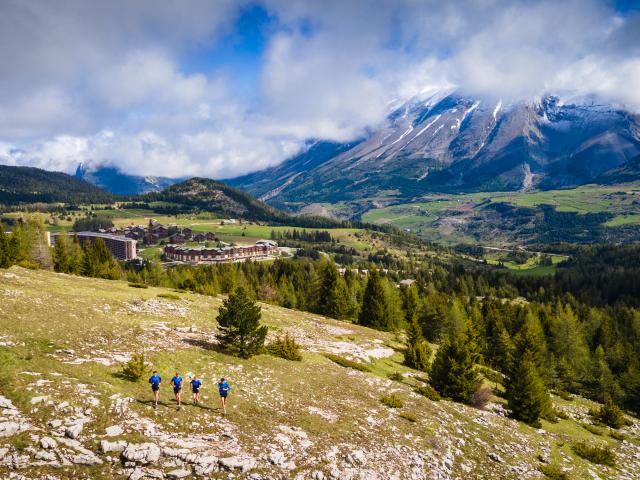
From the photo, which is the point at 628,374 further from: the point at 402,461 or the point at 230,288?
the point at 230,288

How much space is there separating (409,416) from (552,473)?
11.0 m

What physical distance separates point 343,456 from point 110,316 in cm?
2788

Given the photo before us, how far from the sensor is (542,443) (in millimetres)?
37062

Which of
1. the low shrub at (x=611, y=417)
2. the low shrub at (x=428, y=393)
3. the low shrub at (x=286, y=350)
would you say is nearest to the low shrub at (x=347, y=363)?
the low shrub at (x=286, y=350)

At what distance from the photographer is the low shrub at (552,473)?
30023 mm

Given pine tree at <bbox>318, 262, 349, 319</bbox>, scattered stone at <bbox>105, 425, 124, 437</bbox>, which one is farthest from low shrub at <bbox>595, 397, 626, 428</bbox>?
scattered stone at <bbox>105, 425, 124, 437</bbox>

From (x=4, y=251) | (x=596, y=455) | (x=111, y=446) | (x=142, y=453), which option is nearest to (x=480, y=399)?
(x=596, y=455)

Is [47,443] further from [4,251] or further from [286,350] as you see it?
[4,251]

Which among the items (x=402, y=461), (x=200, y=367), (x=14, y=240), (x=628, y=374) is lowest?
(x=628, y=374)

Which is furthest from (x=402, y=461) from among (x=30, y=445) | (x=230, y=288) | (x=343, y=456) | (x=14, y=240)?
(x=230, y=288)

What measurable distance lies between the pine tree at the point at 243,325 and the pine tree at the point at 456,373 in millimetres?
21417

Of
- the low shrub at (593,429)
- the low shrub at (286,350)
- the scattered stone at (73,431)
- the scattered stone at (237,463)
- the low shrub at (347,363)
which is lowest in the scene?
the low shrub at (593,429)

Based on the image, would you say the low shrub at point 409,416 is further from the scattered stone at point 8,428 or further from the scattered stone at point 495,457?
the scattered stone at point 8,428

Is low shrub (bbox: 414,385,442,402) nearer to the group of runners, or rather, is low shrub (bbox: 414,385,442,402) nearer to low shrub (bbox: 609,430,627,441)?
Result: low shrub (bbox: 609,430,627,441)
